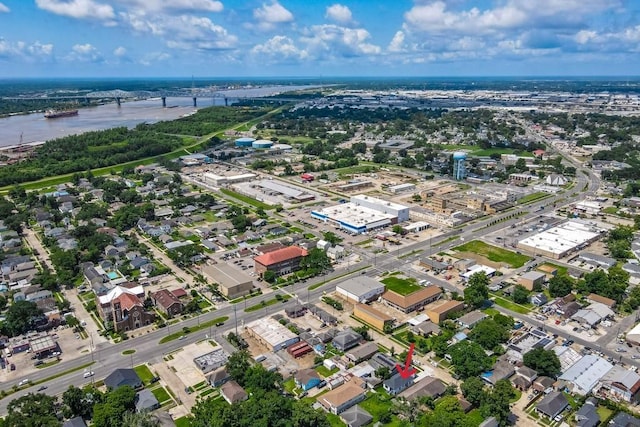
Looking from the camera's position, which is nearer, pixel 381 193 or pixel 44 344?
pixel 44 344

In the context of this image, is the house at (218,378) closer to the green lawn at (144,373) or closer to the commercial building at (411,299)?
the green lawn at (144,373)

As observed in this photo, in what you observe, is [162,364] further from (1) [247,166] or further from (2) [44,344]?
(1) [247,166]

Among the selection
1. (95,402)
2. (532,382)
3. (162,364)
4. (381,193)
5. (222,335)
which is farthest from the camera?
(381,193)

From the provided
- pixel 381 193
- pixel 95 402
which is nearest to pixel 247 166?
pixel 381 193

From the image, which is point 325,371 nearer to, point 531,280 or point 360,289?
point 360,289

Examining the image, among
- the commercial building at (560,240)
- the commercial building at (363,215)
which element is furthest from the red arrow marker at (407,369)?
the commercial building at (560,240)

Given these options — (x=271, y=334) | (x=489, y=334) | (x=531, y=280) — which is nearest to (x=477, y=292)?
(x=489, y=334)
